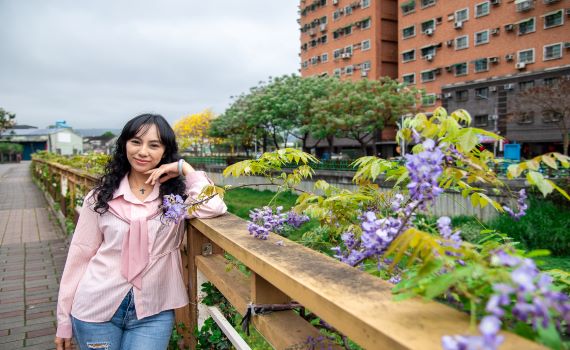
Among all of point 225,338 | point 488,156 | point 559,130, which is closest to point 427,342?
point 488,156

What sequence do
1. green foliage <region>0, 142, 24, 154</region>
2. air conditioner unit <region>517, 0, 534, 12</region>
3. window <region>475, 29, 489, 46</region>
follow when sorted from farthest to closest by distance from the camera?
green foliage <region>0, 142, 24, 154</region>
window <region>475, 29, 489, 46</region>
air conditioner unit <region>517, 0, 534, 12</region>

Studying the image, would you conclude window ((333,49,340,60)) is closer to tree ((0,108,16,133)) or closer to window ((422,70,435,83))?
window ((422,70,435,83))

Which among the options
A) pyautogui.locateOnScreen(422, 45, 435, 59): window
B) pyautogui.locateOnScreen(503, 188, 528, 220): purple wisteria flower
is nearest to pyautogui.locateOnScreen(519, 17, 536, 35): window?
pyautogui.locateOnScreen(422, 45, 435, 59): window

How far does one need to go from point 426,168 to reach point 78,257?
1968mm

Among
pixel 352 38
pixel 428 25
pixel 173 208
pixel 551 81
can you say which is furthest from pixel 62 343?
pixel 352 38

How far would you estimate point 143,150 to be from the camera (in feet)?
7.94

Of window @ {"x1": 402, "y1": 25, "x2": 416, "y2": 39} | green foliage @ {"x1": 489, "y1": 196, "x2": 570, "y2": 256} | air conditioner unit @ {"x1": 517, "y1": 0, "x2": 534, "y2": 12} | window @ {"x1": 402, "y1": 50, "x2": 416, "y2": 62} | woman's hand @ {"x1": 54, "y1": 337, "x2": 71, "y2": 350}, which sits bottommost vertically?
green foliage @ {"x1": 489, "y1": 196, "x2": 570, "y2": 256}

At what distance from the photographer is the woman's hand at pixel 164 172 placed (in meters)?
2.43

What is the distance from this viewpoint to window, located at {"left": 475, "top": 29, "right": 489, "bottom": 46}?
3241 centimetres

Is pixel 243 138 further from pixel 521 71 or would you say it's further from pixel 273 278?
pixel 273 278

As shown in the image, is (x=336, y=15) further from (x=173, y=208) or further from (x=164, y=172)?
(x=173, y=208)

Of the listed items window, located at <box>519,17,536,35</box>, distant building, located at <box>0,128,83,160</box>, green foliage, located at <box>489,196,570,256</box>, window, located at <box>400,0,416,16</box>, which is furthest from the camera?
distant building, located at <box>0,128,83,160</box>

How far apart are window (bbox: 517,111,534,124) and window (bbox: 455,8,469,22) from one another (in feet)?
30.0

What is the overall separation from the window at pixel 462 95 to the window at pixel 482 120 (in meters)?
1.68
